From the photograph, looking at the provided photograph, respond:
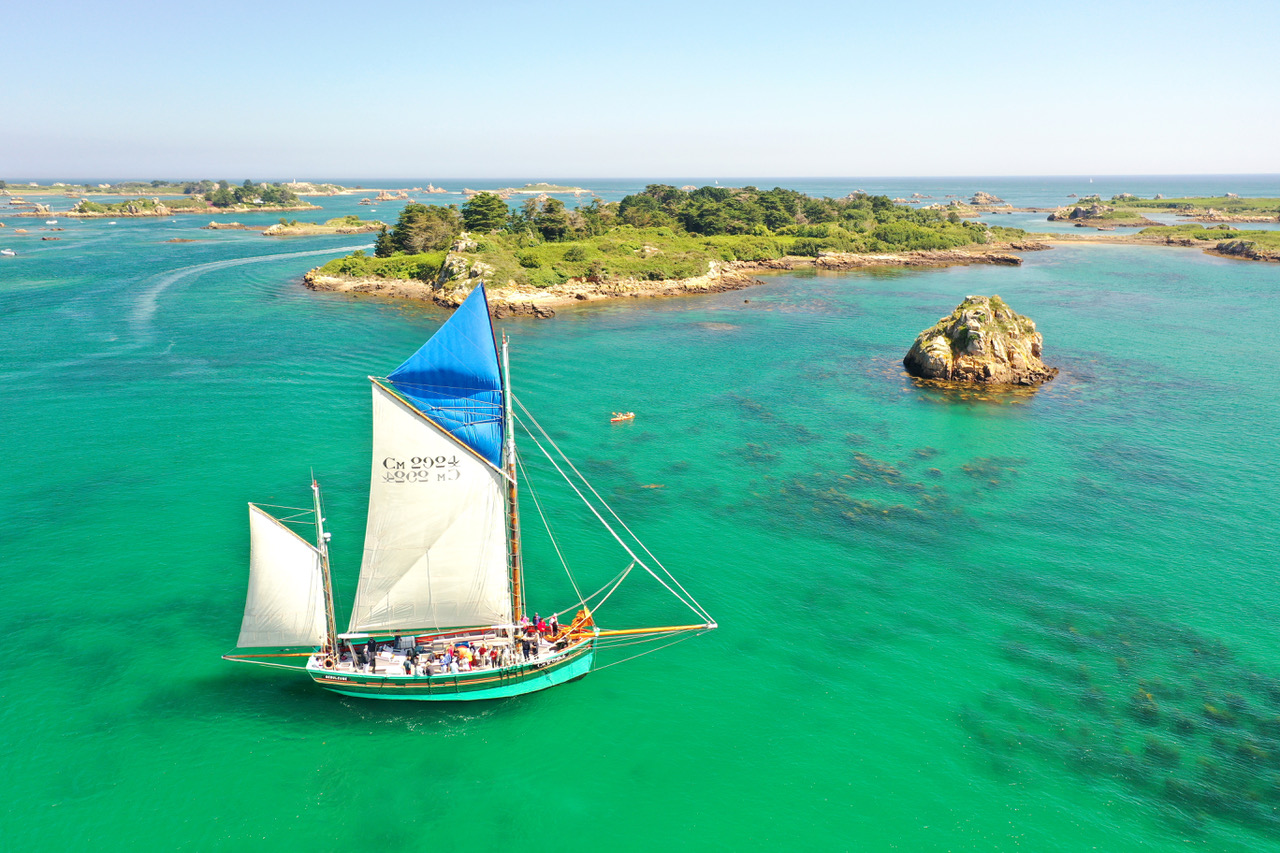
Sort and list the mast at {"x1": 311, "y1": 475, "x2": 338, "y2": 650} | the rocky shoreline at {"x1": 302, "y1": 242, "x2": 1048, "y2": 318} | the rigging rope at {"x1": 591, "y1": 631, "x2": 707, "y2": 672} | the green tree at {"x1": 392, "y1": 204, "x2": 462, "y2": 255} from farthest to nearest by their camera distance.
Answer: the green tree at {"x1": 392, "y1": 204, "x2": 462, "y2": 255} < the rocky shoreline at {"x1": 302, "y1": 242, "x2": 1048, "y2": 318} < the rigging rope at {"x1": 591, "y1": 631, "x2": 707, "y2": 672} < the mast at {"x1": 311, "y1": 475, "x2": 338, "y2": 650}

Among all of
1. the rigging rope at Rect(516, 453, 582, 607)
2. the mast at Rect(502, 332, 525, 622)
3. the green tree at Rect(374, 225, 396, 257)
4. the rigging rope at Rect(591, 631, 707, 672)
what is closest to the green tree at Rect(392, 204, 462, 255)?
the green tree at Rect(374, 225, 396, 257)

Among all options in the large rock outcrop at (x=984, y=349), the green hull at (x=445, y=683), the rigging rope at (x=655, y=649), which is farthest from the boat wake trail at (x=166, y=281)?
the large rock outcrop at (x=984, y=349)

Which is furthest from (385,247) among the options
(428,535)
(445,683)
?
(445,683)

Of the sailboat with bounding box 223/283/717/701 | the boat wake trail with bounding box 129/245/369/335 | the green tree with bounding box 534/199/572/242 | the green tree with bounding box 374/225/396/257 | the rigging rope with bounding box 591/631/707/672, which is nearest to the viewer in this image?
the sailboat with bounding box 223/283/717/701

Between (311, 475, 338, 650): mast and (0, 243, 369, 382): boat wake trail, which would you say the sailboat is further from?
(0, 243, 369, 382): boat wake trail

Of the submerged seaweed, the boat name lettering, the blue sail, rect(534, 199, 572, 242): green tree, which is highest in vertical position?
rect(534, 199, 572, 242): green tree

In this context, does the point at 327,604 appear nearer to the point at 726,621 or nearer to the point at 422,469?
the point at 422,469

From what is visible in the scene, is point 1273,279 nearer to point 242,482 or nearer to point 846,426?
point 846,426

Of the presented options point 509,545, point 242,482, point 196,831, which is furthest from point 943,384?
point 196,831
